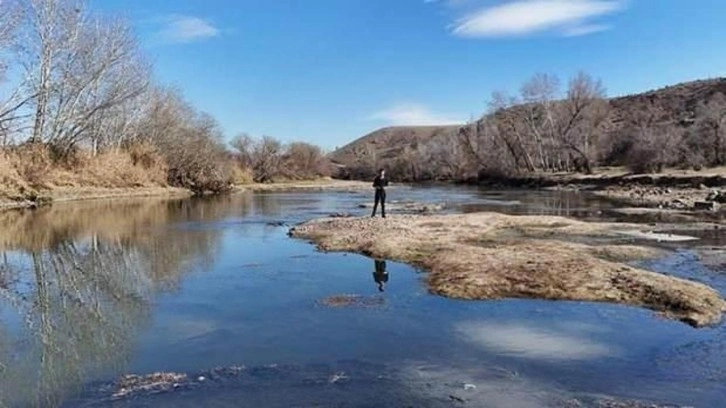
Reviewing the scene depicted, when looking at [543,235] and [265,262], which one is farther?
[543,235]

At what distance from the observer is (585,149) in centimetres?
8812

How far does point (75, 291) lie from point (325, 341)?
7.14 metres

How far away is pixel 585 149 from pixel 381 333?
8458 centimetres

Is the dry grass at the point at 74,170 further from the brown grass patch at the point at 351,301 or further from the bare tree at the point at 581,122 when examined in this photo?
the bare tree at the point at 581,122

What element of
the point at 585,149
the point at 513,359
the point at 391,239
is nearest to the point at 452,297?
the point at 513,359

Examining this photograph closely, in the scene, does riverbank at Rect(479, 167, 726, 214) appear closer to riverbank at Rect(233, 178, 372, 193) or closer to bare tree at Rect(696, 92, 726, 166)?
bare tree at Rect(696, 92, 726, 166)

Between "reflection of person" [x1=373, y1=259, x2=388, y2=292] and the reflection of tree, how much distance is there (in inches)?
196

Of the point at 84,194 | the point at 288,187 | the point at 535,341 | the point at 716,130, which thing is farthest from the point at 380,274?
the point at 288,187

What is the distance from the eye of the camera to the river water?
7.55 meters

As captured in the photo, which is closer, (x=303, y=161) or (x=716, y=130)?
(x=716, y=130)

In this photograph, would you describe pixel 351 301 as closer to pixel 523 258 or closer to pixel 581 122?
pixel 523 258

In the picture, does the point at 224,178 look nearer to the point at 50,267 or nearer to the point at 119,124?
the point at 119,124

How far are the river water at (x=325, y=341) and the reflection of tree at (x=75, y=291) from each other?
5 centimetres

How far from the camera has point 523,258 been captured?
661 inches
